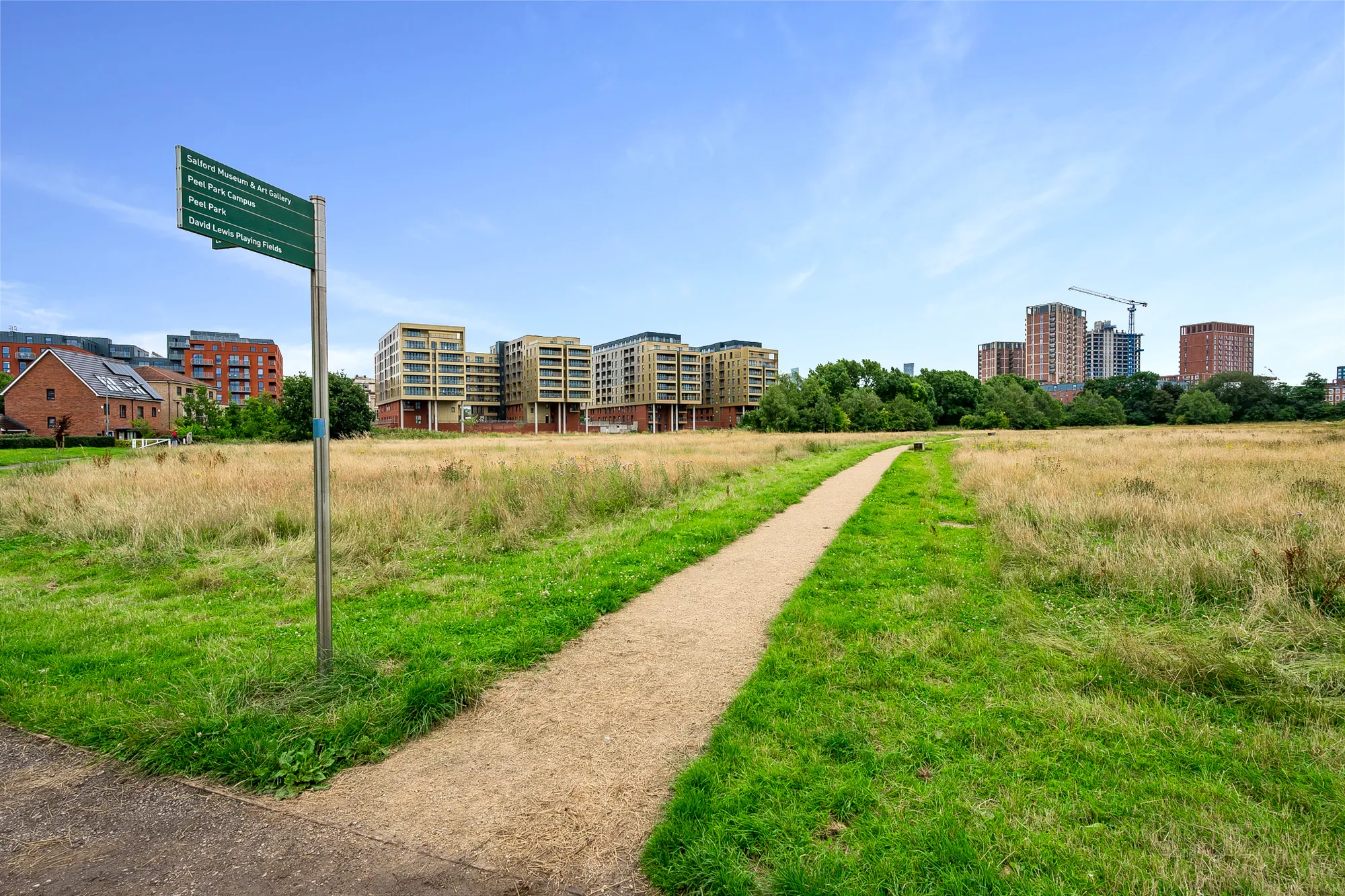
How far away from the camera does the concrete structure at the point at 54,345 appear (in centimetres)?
11394

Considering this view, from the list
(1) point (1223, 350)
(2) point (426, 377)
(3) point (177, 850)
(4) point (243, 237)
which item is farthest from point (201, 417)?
(1) point (1223, 350)

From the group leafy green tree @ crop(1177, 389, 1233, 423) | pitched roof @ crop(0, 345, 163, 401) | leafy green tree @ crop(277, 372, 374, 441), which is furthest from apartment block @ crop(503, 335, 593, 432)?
Answer: leafy green tree @ crop(1177, 389, 1233, 423)

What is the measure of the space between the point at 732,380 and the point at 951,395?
46.5m

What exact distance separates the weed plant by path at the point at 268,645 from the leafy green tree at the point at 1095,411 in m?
119

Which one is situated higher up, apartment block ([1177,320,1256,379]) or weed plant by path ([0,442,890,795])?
apartment block ([1177,320,1256,379])

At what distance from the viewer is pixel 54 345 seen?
4547 inches

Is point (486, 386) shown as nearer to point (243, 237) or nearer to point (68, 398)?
point (68, 398)

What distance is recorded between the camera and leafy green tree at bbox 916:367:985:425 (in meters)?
109

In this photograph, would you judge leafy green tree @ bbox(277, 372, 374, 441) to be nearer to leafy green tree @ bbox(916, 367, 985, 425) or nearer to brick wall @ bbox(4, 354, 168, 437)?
brick wall @ bbox(4, 354, 168, 437)

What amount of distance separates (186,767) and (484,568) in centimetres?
509

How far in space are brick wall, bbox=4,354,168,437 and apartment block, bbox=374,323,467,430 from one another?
4412cm

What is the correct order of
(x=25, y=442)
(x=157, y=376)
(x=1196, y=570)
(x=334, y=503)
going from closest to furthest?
(x=1196, y=570)
(x=334, y=503)
(x=25, y=442)
(x=157, y=376)

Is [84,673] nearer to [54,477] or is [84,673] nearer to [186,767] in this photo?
[186,767]

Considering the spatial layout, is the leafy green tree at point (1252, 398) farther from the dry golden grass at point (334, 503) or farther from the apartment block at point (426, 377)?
→ the apartment block at point (426, 377)
